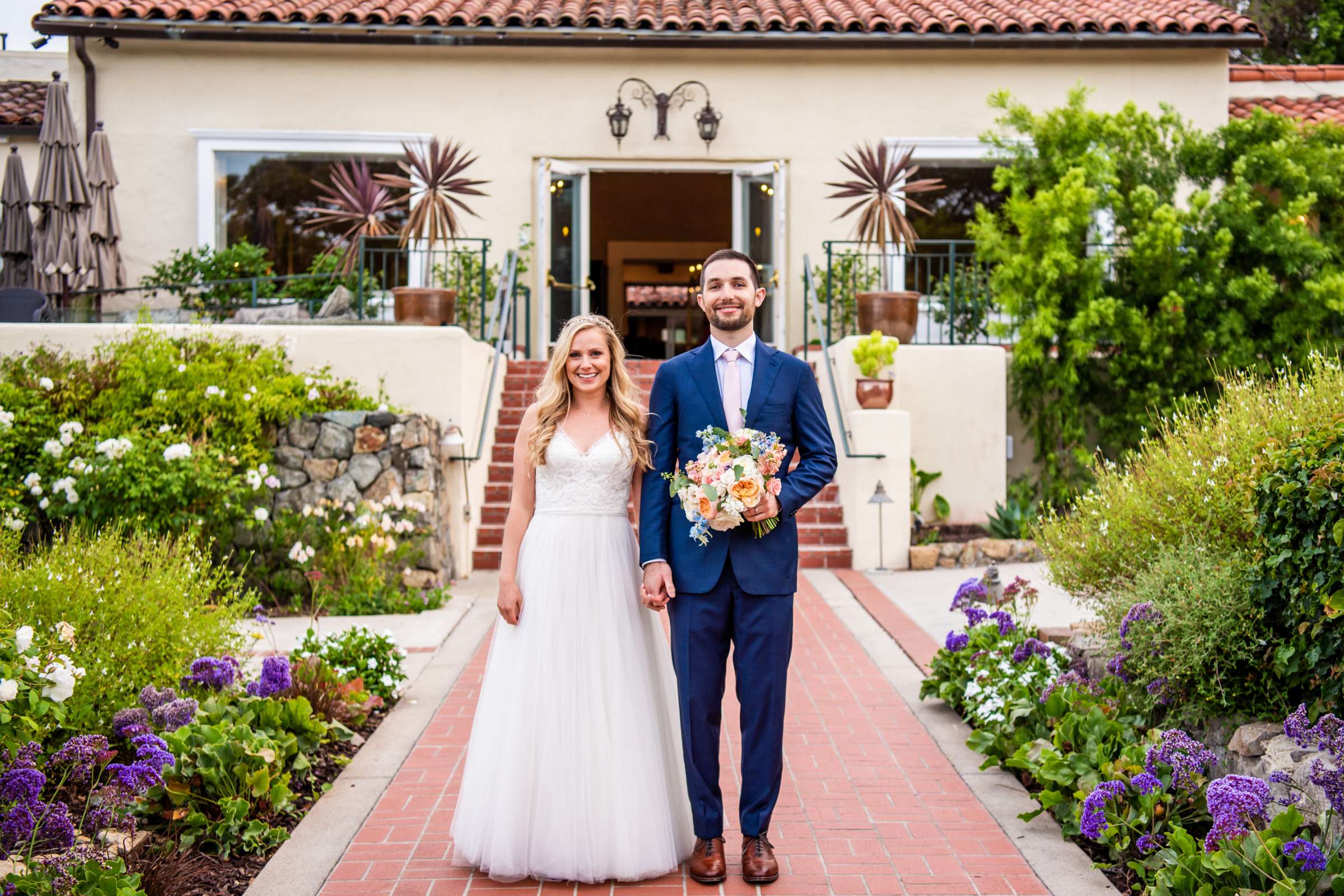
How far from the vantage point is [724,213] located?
63.3 ft

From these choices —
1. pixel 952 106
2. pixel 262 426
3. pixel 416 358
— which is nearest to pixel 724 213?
pixel 952 106

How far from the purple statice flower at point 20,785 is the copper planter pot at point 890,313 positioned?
28.7ft

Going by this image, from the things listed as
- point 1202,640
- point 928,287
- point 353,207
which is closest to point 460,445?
point 353,207

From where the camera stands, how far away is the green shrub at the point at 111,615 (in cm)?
426

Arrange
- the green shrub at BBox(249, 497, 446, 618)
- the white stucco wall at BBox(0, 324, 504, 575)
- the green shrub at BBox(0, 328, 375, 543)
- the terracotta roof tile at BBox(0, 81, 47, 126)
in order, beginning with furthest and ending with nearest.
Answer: the terracotta roof tile at BBox(0, 81, 47, 126) → the white stucco wall at BBox(0, 324, 504, 575) → the green shrub at BBox(249, 497, 446, 618) → the green shrub at BBox(0, 328, 375, 543)

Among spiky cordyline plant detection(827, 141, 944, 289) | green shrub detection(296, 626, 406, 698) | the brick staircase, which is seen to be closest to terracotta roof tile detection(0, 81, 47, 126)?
the brick staircase

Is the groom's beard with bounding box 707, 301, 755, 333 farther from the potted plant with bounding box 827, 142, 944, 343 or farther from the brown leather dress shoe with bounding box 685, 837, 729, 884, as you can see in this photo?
the potted plant with bounding box 827, 142, 944, 343

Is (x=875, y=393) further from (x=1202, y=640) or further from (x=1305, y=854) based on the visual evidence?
(x=1305, y=854)

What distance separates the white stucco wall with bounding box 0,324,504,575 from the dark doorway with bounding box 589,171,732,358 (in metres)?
7.73

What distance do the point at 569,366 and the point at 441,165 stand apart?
8.03 meters

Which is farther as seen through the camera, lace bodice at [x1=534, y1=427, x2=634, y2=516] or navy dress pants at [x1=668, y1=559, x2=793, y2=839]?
lace bodice at [x1=534, y1=427, x2=634, y2=516]

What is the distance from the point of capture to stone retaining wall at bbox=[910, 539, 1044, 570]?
988cm

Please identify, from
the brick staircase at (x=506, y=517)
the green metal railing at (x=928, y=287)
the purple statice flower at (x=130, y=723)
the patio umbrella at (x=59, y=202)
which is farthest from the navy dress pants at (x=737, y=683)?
the patio umbrella at (x=59, y=202)

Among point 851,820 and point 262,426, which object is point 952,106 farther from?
point 851,820
